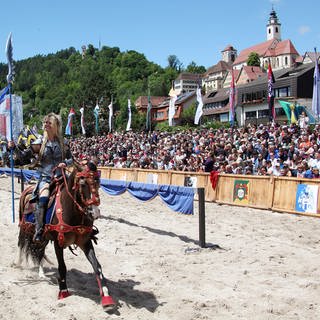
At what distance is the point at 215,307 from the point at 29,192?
371cm

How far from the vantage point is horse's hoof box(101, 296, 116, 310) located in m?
5.67

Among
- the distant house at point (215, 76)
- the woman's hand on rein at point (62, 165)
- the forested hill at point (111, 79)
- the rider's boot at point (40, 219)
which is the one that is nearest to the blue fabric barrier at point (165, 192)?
the rider's boot at point (40, 219)

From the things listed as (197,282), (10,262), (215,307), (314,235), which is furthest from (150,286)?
(314,235)

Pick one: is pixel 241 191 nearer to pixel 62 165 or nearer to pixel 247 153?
pixel 247 153

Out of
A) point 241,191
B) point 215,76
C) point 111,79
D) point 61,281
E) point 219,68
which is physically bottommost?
point 61,281

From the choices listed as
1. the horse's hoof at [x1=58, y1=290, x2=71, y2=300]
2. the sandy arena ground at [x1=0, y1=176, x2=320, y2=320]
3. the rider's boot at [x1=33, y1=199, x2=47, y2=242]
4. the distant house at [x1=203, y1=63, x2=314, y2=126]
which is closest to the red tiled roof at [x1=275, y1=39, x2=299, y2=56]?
the distant house at [x1=203, y1=63, x2=314, y2=126]

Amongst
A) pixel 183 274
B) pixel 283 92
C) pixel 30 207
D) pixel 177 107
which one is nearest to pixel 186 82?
pixel 177 107

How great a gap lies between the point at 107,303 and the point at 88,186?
155cm

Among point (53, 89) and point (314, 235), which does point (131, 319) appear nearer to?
point (314, 235)

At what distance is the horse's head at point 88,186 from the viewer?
5.71m

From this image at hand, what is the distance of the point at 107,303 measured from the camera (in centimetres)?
569

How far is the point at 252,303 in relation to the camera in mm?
6008

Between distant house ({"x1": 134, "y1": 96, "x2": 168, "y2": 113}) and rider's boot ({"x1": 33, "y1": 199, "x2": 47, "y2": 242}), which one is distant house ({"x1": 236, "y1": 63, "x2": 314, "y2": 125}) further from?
rider's boot ({"x1": 33, "y1": 199, "x2": 47, "y2": 242})

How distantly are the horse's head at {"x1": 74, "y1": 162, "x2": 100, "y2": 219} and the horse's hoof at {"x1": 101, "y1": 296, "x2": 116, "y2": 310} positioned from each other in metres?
1.13
